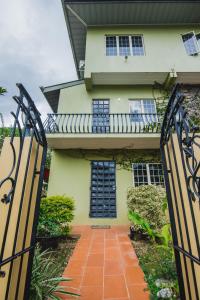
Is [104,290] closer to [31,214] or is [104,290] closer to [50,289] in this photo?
[50,289]

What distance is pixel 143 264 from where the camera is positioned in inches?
150

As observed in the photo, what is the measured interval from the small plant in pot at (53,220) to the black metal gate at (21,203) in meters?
3.47

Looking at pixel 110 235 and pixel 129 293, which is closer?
pixel 129 293

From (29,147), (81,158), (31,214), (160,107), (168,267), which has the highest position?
(160,107)

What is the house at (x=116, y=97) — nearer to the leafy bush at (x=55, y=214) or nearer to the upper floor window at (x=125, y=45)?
the upper floor window at (x=125, y=45)

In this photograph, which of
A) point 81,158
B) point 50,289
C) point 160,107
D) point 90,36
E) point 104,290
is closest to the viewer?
point 50,289

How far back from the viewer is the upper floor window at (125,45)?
35.2 ft

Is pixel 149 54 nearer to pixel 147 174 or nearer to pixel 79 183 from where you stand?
pixel 147 174

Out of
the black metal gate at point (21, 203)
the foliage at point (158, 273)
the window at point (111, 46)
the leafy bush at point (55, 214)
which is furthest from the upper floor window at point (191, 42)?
the black metal gate at point (21, 203)

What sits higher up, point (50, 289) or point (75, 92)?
point (75, 92)

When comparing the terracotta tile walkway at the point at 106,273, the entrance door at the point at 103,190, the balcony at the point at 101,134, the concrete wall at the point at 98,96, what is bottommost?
the terracotta tile walkway at the point at 106,273

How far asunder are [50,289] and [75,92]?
9.90 m

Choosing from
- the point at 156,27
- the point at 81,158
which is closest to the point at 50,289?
the point at 81,158

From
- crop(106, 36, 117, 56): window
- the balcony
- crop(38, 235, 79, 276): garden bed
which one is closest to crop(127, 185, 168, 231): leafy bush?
crop(38, 235, 79, 276): garden bed
